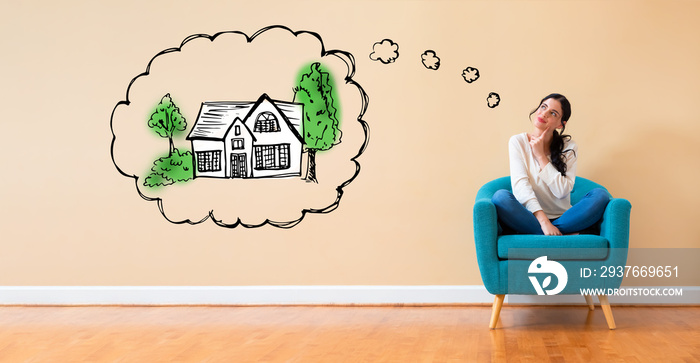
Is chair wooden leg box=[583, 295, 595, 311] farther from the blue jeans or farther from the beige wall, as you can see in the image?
the blue jeans

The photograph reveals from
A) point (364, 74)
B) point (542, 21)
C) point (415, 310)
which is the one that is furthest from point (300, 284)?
point (542, 21)

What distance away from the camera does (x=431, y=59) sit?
11.9ft

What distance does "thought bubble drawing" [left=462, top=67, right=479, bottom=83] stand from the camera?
3592 millimetres

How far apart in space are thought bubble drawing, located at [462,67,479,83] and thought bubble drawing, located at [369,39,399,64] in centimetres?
40

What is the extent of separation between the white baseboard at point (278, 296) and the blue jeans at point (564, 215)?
0.68 m

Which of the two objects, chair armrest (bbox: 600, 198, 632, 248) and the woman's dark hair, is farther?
the woman's dark hair

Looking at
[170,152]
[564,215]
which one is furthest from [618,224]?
[170,152]

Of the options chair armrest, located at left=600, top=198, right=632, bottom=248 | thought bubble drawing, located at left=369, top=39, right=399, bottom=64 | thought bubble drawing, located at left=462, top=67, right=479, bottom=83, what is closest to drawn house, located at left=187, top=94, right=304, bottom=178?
thought bubble drawing, located at left=369, top=39, right=399, bottom=64

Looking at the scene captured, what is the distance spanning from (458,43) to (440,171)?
0.73m

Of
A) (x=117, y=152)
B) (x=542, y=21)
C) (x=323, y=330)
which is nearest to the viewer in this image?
(x=323, y=330)

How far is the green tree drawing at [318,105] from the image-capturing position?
3703 mm

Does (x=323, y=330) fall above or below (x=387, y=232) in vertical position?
below

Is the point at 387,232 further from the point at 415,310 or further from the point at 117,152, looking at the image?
the point at 117,152

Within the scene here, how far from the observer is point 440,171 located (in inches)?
143
